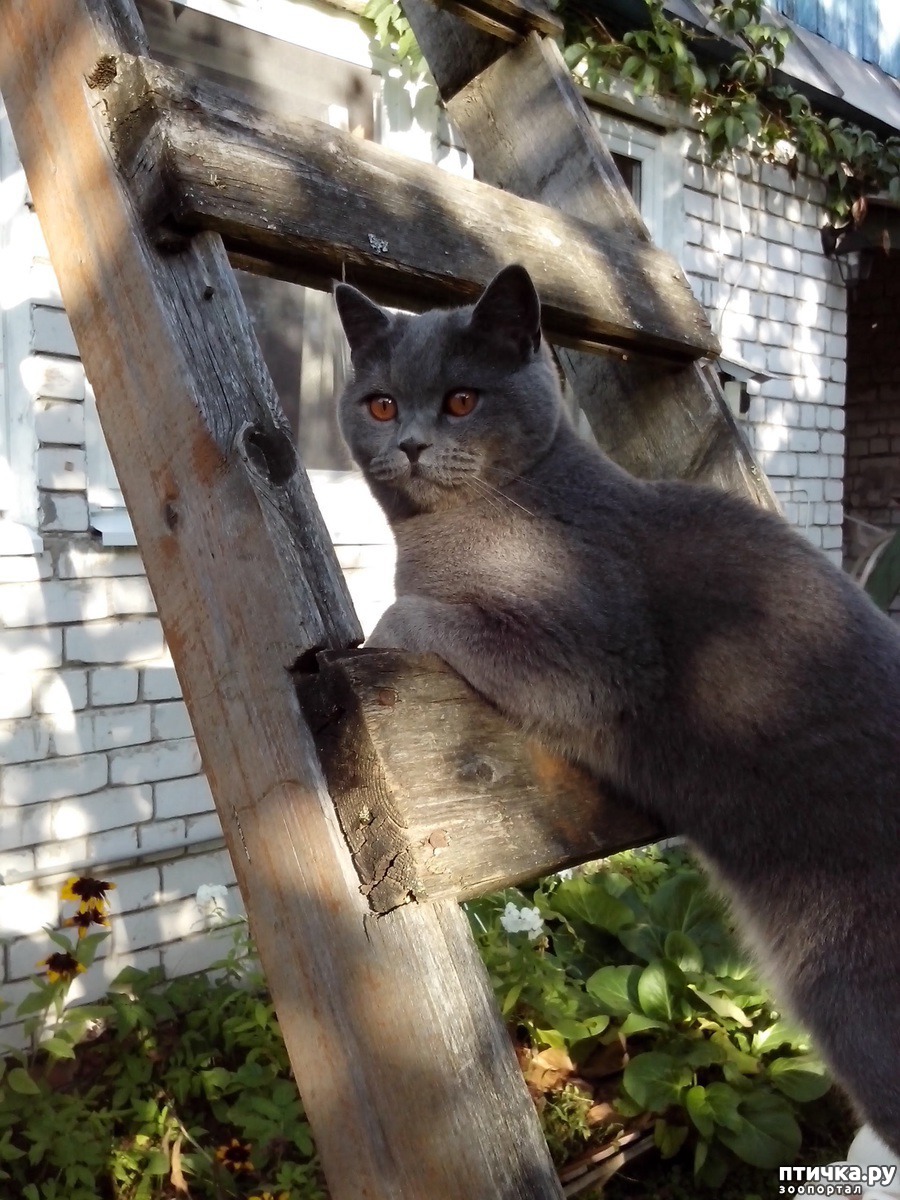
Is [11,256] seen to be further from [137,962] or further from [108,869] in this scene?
[137,962]

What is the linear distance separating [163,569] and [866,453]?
25.8 ft

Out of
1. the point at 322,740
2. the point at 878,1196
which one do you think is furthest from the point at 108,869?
the point at 322,740

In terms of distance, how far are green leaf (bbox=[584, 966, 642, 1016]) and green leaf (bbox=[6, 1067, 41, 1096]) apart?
1.32 m

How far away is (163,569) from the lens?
0.97 meters

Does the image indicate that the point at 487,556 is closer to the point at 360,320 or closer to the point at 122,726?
the point at 360,320

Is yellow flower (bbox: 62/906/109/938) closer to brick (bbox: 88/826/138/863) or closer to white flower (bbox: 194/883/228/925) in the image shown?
white flower (bbox: 194/883/228/925)

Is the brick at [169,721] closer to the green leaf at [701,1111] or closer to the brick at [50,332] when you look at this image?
Result: the brick at [50,332]

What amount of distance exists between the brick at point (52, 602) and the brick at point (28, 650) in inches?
1.1

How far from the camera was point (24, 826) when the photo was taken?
2.89 m

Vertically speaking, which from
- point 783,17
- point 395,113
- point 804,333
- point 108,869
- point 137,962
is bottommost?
point 137,962

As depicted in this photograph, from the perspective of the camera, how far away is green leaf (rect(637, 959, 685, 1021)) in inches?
98.8

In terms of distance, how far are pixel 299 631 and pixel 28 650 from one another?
7.55ft

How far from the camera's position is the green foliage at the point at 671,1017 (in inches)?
92.8

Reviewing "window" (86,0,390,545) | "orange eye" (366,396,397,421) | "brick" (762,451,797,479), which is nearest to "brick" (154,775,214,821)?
"window" (86,0,390,545)
